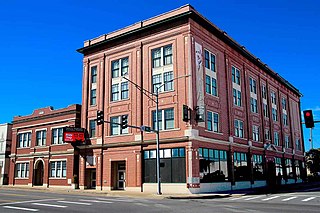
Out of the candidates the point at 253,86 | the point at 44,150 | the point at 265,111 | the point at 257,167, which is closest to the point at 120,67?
the point at 44,150

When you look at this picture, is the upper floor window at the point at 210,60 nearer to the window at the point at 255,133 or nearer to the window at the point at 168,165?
the window at the point at 168,165

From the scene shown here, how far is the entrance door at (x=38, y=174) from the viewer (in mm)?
44838

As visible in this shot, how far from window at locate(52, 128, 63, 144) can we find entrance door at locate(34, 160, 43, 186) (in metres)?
4.10

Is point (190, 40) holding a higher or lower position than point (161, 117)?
higher

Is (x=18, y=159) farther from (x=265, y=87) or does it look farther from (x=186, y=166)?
(x=265, y=87)

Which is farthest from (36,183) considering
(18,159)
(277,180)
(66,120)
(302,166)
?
(302,166)

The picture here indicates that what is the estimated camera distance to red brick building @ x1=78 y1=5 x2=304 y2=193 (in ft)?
104

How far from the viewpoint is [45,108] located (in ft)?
150

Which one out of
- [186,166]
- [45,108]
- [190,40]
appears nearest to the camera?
[186,166]

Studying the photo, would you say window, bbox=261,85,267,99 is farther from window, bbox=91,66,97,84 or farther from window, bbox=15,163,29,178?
window, bbox=15,163,29,178

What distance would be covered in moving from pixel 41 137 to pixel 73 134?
30.0 ft

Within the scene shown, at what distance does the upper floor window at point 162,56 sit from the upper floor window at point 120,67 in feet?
12.3

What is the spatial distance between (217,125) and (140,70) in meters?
10.0

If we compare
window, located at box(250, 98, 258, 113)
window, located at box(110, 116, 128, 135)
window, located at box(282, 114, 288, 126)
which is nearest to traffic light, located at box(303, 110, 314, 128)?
window, located at box(110, 116, 128, 135)
